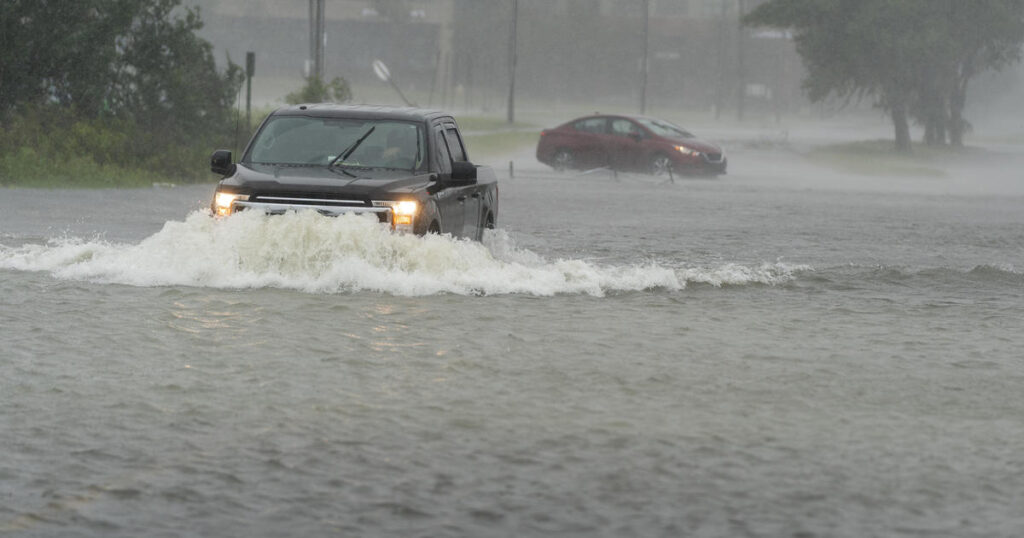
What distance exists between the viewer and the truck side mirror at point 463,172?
1452 cm

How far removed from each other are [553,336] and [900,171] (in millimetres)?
42380

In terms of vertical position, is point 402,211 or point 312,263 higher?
point 402,211

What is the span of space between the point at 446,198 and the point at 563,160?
86.7 ft

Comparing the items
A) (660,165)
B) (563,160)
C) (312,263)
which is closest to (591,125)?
(563,160)

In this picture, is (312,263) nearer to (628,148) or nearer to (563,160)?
(628,148)

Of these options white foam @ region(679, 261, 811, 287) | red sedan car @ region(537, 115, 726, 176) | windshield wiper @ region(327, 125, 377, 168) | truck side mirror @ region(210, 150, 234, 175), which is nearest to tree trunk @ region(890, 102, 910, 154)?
red sedan car @ region(537, 115, 726, 176)

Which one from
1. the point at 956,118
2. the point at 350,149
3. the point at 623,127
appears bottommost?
the point at 623,127

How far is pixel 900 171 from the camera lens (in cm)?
5228

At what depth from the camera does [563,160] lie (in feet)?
134

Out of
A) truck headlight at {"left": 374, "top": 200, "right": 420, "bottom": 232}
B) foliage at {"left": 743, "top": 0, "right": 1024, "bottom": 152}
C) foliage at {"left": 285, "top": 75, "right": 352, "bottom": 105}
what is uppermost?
foliage at {"left": 743, "top": 0, "right": 1024, "bottom": 152}

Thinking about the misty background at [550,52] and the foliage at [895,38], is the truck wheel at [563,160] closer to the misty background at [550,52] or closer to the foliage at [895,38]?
the foliage at [895,38]

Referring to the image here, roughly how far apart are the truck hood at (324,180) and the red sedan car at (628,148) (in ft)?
84.5

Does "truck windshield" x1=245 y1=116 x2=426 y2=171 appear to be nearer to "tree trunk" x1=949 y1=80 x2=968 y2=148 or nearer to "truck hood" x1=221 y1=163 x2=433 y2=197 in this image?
"truck hood" x1=221 y1=163 x2=433 y2=197

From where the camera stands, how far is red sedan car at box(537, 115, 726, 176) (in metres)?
39.7
